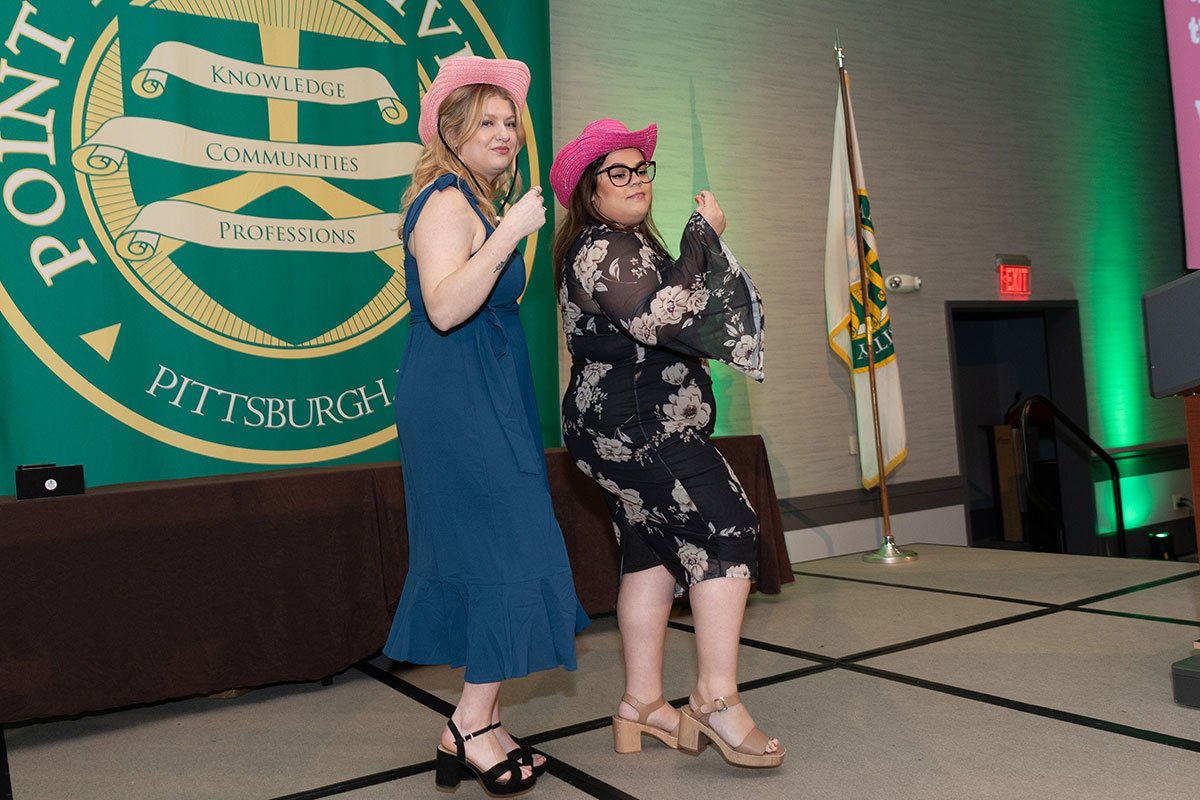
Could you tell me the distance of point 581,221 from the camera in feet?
6.88

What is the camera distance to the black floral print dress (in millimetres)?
1881

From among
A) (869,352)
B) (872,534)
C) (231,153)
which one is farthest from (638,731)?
(872,534)

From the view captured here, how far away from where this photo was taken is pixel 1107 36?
23.2 feet

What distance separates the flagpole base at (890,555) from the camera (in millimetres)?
4766

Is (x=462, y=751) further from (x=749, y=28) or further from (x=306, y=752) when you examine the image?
(x=749, y=28)

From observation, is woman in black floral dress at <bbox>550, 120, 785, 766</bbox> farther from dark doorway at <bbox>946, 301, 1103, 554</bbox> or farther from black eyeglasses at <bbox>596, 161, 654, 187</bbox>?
dark doorway at <bbox>946, 301, 1103, 554</bbox>

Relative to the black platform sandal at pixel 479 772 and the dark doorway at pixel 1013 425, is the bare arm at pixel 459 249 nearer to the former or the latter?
the black platform sandal at pixel 479 772

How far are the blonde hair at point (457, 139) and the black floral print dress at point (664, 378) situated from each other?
0.24 m

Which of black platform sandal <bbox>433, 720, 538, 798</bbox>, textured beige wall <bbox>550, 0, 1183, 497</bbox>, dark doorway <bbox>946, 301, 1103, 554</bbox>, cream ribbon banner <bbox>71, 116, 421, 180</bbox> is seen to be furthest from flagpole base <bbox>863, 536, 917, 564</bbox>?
black platform sandal <bbox>433, 720, 538, 798</bbox>

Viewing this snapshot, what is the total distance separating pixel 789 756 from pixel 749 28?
13.8 feet

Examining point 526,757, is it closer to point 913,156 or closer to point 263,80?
point 263,80

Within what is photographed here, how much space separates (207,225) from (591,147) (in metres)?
→ 2.15

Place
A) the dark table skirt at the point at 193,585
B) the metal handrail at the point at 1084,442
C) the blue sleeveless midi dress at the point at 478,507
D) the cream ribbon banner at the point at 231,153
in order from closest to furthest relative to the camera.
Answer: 1. the blue sleeveless midi dress at the point at 478,507
2. the dark table skirt at the point at 193,585
3. the cream ribbon banner at the point at 231,153
4. the metal handrail at the point at 1084,442

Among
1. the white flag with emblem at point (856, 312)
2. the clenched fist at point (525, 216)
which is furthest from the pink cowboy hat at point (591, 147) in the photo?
the white flag with emblem at point (856, 312)
